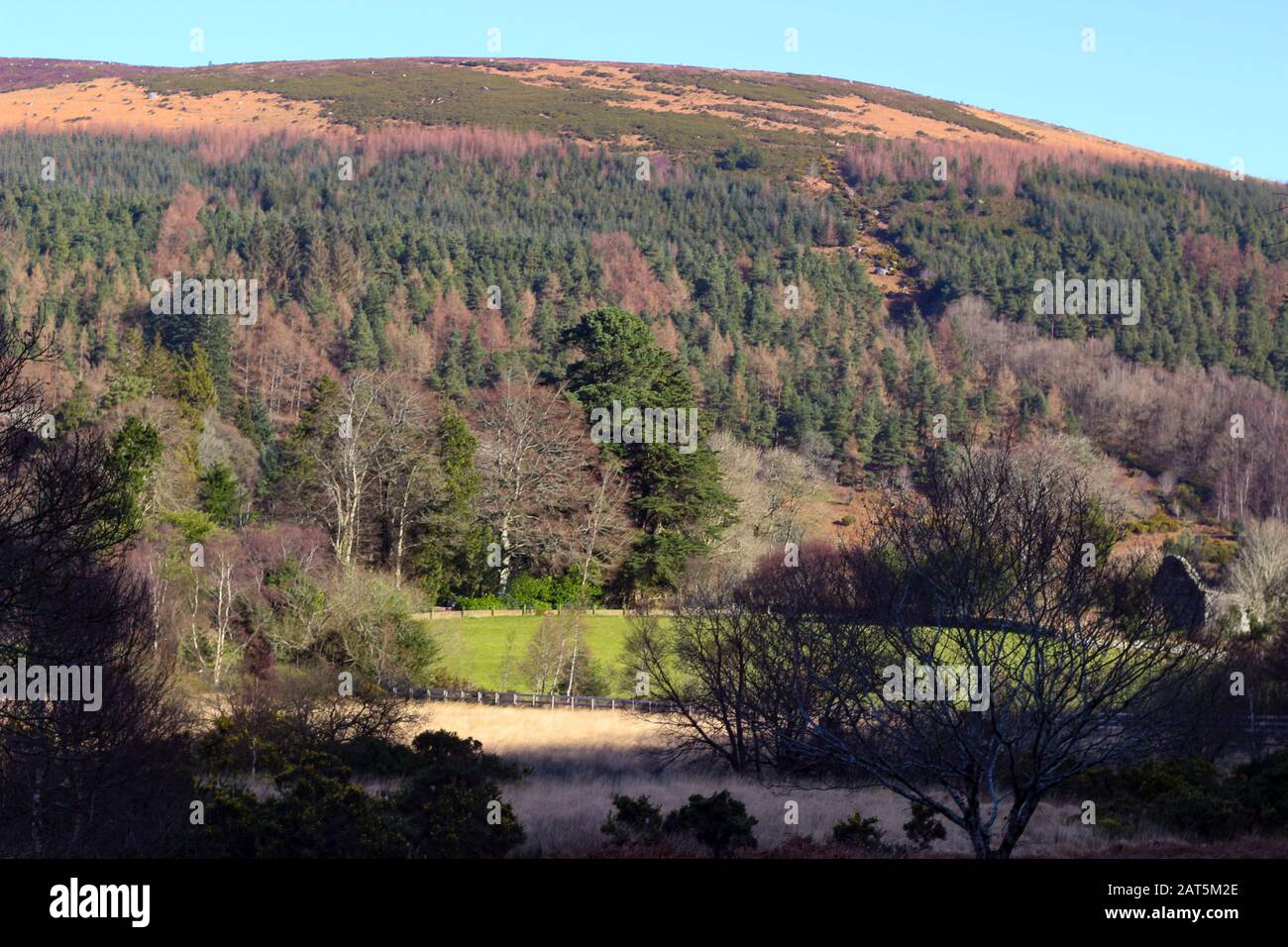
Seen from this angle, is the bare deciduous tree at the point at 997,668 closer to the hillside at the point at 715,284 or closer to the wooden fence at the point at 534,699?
the wooden fence at the point at 534,699

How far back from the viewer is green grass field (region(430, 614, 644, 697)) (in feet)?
135

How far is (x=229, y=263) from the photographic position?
112625 mm

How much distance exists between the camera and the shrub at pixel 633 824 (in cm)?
1745

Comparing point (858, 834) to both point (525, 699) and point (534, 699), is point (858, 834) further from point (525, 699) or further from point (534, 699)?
point (525, 699)

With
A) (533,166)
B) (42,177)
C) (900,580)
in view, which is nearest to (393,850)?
(900,580)

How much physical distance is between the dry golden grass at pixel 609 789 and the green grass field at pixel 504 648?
384 centimetres

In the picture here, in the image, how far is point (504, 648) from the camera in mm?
45062

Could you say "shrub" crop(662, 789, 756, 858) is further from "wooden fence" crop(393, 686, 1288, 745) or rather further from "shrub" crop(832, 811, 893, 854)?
"wooden fence" crop(393, 686, 1288, 745)

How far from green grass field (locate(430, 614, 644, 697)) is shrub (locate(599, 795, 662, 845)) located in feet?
66.8

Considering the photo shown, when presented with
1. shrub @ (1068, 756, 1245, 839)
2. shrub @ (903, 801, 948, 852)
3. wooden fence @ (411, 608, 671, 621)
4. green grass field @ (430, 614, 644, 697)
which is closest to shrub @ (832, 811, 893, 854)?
shrub @ (903, 801, 948, 852)

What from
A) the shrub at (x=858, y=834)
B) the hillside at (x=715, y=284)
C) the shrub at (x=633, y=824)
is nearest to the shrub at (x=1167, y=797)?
the shrub at (x=858, y=834)
